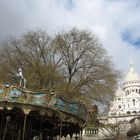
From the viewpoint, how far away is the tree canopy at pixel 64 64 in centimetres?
2569

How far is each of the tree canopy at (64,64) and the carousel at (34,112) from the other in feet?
19.9

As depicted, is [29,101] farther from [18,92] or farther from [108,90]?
[108,90]

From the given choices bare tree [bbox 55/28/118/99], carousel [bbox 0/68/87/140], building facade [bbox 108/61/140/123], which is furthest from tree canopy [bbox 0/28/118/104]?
building facade [bbox 108/61/140/123]

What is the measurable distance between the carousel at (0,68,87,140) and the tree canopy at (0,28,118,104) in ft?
19.9

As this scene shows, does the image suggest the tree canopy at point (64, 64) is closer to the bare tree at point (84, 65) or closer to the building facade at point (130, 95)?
the bare tree at point (84, 65)

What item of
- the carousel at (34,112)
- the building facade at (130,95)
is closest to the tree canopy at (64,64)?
the carousel at (34,112)

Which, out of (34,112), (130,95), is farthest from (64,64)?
(130,95)

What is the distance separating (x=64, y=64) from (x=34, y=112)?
37.1 ft

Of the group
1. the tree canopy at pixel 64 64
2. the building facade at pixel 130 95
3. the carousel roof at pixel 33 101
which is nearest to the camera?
the carousel roof at pixel 33 101

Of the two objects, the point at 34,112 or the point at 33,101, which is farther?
the point at 34,112

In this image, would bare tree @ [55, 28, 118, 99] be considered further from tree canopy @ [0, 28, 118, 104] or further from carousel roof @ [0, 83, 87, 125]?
carousel roof @ [0, 83, 87, 125]

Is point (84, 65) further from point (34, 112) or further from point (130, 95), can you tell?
point (130, 95)

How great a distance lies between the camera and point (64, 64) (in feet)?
89.1

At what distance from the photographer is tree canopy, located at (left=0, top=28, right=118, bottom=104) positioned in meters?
25.7
